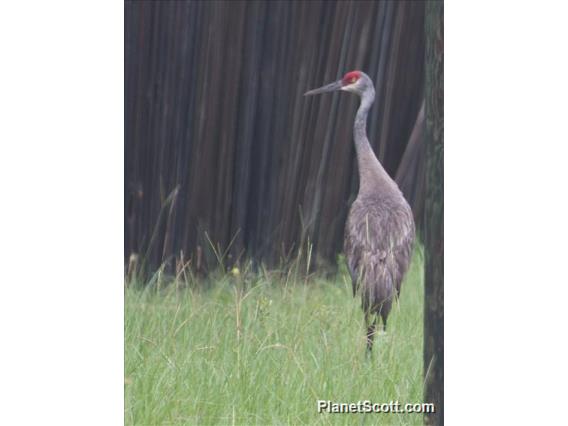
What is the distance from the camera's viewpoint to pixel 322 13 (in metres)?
5.29

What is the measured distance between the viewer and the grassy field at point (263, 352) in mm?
4766

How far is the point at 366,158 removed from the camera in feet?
16.9

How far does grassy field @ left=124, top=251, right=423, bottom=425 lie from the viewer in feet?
15.6

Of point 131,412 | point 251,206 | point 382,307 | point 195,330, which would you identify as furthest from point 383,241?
point 131,412

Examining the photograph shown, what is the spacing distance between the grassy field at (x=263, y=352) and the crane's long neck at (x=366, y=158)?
400mm

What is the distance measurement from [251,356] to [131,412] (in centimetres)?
59

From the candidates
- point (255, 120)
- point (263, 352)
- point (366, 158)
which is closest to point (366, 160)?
point (366, 158)

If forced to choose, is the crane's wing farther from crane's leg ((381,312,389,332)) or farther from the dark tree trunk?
the dark tree trunk

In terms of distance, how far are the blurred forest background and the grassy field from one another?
7.5 inches

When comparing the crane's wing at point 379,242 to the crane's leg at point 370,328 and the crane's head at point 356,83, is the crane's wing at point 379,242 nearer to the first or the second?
the crane's leg at point 370,328

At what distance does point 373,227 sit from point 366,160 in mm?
320

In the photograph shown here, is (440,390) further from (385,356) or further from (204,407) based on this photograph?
(204,407)

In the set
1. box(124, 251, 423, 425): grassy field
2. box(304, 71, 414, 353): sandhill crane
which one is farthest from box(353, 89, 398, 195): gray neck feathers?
box(124, 251, 423, 425): grassy field

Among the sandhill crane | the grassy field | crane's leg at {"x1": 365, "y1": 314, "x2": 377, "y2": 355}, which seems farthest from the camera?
the sandhill crane
